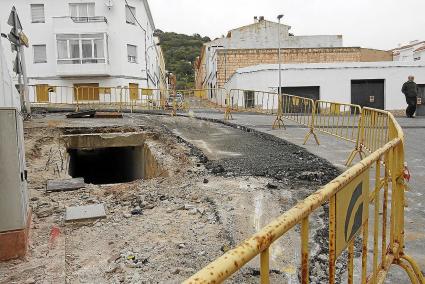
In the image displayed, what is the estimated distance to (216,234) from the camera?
453cm

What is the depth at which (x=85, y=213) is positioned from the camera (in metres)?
5.51

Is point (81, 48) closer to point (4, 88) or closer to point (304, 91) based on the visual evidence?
point (304, 91)

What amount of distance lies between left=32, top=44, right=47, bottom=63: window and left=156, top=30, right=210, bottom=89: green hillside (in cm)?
4811

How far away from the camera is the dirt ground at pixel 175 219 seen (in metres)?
3.90

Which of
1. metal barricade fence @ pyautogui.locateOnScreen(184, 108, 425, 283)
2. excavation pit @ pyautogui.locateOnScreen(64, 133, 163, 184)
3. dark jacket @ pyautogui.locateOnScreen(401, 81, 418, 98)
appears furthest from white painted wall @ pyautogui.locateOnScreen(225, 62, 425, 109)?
metal barricade fence @ pyautogui.locateOnScreen(184, 108, 425, 283)

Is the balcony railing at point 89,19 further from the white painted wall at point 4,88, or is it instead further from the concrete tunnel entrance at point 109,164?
the white painted wall at point 4,88

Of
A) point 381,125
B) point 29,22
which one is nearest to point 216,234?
point 381,125

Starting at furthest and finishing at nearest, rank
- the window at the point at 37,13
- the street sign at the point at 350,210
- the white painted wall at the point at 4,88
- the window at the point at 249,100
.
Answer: the window at the point at 37,13 < the window at the point at 249,100 < the white painted wall at the point at 4,88 < the street sign at the point at 350,210

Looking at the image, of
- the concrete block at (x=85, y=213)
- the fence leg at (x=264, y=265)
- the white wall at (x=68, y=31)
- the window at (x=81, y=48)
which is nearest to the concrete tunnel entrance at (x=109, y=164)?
the concrete block at (x=85, y=213)

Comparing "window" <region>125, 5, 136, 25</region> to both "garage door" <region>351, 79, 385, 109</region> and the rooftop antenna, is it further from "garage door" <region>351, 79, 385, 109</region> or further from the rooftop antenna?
"garage door" <region>351, 79, 385, 109</region>

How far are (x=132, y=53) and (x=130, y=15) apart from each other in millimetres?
3231

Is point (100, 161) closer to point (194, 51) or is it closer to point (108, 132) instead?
point (108, 132)

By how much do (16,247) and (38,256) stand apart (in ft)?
0.82

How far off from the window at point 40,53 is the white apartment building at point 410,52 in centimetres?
3470
